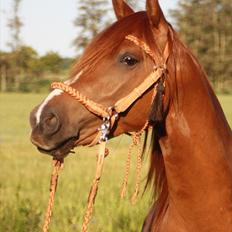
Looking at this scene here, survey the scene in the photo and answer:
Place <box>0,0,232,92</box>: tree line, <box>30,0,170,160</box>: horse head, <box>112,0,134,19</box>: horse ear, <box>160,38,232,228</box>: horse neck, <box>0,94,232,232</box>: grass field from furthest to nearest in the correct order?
<box>0,0,232,92</box>: tree line → <box>0,94,232,232</box>: grass field → <box>112,0,134,19</box>: horse ear → <box>160,38,232,228</box>: horse neck → <box>30,0,170,160</box>: horse head

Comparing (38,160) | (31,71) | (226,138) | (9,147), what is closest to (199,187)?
(226,138)

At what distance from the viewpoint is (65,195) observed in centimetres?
711

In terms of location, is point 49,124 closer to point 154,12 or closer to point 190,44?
point 154,12

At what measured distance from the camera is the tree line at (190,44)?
196ft

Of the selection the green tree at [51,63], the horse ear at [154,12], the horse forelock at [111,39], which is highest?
the horse ear at [154,12]

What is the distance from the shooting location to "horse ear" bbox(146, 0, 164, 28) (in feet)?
8.20

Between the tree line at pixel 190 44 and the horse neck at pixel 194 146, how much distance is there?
53842 mm

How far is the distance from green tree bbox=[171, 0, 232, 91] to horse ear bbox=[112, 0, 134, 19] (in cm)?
5743

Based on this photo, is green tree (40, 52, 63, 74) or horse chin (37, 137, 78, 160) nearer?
horse chin (37, 137, 78, 160)

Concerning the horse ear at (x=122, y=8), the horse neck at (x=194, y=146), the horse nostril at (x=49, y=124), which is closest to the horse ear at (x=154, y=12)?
the horse neck at (x=194, y=146)

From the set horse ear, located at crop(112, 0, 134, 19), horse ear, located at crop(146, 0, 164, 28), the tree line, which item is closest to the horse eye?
horse ear, located at crop(146, 0, 164, 28)

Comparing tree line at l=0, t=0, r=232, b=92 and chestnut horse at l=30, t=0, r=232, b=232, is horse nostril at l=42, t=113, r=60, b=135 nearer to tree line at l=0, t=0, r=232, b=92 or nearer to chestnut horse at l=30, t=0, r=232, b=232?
chestnut horse at l=30, t=0, r=232, b=232

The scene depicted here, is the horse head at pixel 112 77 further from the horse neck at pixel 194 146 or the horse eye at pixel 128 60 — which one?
the horse neck at pixel 194 146

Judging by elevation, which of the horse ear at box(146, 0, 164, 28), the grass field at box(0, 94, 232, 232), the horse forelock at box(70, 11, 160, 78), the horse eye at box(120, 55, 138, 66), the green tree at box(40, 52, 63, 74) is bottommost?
the green tree at box(40, 52, 63, 74)
